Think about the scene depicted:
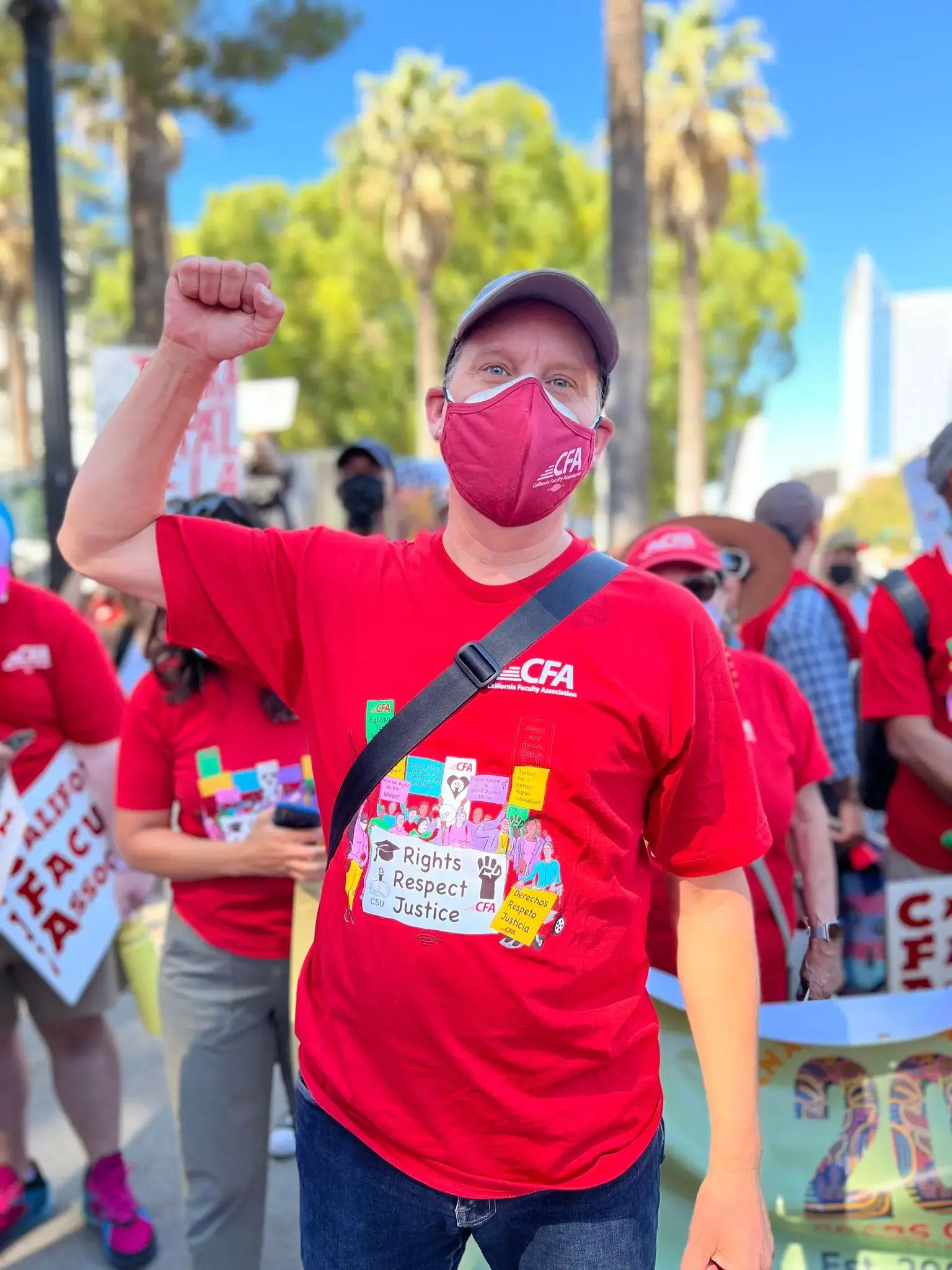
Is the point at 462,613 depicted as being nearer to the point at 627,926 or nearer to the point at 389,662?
the point at 389,662

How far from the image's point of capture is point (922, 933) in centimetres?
274

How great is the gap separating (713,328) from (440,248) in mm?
9604

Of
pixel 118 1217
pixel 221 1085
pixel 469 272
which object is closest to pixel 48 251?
pixel 118 1217

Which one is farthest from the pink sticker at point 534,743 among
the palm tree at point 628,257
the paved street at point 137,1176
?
the palm tree at point 628,257

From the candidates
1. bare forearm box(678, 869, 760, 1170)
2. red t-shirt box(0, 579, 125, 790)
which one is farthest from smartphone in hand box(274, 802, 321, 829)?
red t-shirt box(0, 579, 125, 790)

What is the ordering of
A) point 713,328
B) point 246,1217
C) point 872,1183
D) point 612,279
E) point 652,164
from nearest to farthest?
1. point 872,1183
2. point 246,1217
3. point 612,279
4. point 652,164
5. point 713,328

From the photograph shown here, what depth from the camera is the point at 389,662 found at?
1.45m

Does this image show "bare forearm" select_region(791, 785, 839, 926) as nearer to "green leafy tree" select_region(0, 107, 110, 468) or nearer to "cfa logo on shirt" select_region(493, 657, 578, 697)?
"cfa logo on shirt" select_region(493, 657, 578, 697)

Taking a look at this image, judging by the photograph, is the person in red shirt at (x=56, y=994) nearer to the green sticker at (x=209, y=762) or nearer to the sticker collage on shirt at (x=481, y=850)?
the green sticker at (x=209, y=762)

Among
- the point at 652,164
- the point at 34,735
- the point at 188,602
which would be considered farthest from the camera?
the point at 652,164

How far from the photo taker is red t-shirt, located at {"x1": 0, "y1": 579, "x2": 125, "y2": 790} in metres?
2.78

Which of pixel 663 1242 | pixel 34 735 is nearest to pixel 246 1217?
pixel 663 1242

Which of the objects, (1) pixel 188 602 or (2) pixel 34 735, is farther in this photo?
(2) pixel 34 735

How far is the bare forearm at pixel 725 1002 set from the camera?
4.62 feet
